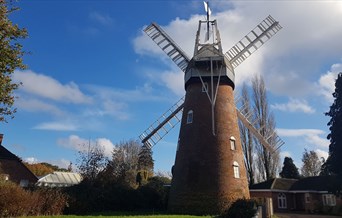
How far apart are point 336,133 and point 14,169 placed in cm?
3169

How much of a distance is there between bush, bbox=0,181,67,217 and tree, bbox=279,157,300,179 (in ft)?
109

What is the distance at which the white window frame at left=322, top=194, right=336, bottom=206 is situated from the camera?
33466mm

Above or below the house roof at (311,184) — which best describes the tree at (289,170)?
above

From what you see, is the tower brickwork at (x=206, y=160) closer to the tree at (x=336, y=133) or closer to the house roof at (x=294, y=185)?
the tree at (x=336, y=133)

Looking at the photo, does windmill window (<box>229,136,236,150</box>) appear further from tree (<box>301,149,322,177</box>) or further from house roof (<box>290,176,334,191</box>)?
tree (<box>301,149,322,177</box>)

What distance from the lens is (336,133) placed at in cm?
2322

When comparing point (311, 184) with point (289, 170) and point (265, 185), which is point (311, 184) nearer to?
point (265, 185)

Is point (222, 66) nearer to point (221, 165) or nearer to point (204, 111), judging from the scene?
point (204, 111)

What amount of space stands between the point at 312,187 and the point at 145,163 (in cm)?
3415

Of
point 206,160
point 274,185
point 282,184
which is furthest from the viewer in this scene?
point 282,184

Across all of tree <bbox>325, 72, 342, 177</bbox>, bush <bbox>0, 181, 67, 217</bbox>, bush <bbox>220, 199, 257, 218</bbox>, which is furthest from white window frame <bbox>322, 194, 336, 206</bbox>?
bush <bbox>0, 181, 67, 217</bbox>

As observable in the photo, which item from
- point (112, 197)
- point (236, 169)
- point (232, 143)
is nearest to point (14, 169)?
point (112, 197)

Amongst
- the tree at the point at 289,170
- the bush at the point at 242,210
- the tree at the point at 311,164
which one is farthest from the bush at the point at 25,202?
the tree at the point at 311,164

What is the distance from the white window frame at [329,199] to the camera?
33466 millimetres
